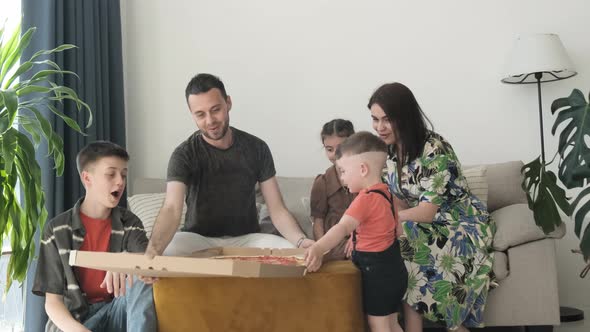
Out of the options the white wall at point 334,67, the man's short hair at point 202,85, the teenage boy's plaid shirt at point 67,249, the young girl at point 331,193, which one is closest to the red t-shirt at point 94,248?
the teenage boy's plaid shirt at point 67,249

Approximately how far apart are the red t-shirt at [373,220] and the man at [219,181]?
0.40m

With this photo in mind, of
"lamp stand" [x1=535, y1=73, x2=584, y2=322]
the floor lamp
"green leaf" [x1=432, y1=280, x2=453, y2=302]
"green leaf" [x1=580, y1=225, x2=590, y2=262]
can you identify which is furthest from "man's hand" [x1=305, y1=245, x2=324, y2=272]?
the floor lamp

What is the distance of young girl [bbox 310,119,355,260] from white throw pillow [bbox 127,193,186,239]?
0.66 meters

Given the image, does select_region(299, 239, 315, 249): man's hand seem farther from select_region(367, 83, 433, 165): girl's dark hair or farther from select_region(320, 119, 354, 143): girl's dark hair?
select_region(320, 119, 354, 143): girl's dark hair

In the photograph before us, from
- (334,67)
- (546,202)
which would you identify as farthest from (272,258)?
(334,67)

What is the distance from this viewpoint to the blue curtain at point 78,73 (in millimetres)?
3295

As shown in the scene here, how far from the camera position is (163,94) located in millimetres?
4227

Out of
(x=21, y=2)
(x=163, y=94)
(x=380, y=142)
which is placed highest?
(x=21, y=2)

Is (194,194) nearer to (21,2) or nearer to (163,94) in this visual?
(21,2)

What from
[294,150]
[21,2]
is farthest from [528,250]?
[21,2]

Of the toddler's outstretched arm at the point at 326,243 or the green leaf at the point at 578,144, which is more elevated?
the green leaf at the point at 578,144

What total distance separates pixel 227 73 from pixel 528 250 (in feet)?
6.83

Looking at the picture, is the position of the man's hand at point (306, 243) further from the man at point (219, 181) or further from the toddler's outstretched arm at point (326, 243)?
the toddler's outstretched arm at point (326, 243)

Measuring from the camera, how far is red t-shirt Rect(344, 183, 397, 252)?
208 centimetres
